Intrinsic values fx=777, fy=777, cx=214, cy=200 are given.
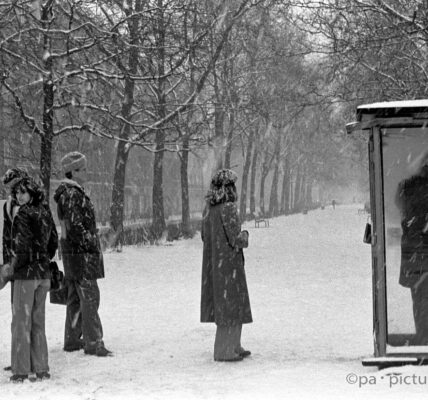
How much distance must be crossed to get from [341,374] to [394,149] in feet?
7.20

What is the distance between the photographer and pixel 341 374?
5.95 metres

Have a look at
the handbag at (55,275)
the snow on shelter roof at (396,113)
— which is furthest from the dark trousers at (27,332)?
the snow on shelter roof at (396,113)

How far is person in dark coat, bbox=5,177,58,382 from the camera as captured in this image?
6.07 meters

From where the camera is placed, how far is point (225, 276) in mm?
6844

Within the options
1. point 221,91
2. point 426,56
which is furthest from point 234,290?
point 221,91

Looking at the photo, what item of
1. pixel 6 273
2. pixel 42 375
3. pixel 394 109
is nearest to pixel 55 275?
pixel 6 273

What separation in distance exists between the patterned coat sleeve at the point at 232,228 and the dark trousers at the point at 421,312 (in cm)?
156

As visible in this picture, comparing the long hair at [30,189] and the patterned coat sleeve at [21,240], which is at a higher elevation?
the long hair at [30,189]

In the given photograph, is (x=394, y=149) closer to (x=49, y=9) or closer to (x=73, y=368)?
(x=73, y=368)

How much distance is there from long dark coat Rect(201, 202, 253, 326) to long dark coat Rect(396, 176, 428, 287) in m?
1.42

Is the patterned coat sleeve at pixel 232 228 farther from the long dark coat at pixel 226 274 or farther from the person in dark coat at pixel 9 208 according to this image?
the person in dark coat at pixel 9 208

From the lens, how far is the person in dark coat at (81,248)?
7.11m
